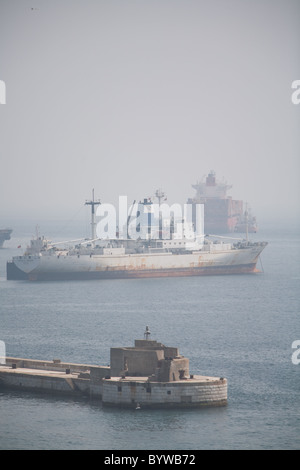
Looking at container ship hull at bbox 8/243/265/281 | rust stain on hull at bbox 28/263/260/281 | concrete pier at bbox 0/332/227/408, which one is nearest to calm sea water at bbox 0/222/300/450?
concrete pier at bbox 0/332/227/408

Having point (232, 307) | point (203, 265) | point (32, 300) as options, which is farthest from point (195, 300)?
point (203, 265)

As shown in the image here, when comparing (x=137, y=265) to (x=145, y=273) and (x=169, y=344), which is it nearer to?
(x=145, y=273)

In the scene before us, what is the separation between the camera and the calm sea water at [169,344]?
48.8 m

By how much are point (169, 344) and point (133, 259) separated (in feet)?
181

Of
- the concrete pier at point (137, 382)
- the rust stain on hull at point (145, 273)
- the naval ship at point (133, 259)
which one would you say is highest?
the naval ship at point (133, 259)

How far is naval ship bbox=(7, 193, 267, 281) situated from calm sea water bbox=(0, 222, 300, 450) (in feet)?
7.58

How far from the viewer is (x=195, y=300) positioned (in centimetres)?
10069

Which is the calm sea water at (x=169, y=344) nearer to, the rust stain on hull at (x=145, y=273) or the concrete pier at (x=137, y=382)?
the concrete pier at (x=137, y=382)

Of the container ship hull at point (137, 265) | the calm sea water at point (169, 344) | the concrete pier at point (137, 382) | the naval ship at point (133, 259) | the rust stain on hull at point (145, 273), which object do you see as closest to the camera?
the calm sea water at point (169, 344)

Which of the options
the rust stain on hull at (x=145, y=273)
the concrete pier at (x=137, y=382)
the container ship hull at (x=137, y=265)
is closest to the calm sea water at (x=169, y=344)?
the concrete pier at (x=137, y=382)

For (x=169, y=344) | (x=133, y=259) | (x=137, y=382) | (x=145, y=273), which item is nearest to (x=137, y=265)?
(x=133, y=259)

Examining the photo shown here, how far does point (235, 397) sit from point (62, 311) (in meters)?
37.7

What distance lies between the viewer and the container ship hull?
399ft

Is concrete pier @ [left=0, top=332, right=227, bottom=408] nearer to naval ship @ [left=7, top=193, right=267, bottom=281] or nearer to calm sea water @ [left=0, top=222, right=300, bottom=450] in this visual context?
calm sea water @ [left=0, top=222, right=300, bottom=450]
